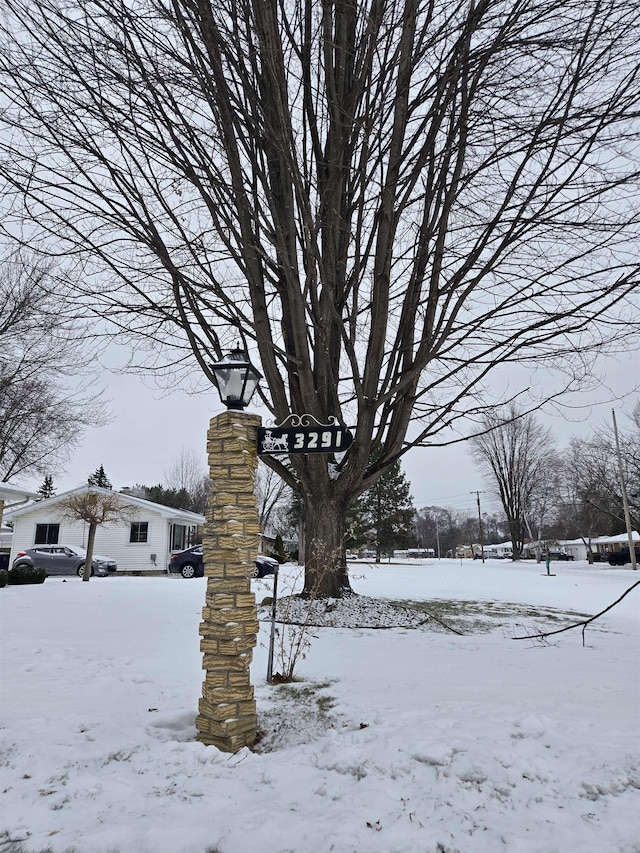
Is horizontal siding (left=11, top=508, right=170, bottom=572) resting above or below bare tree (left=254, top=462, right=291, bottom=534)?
below

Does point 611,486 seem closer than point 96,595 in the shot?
No

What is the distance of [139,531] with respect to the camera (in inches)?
918

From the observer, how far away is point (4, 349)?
15.8 meters

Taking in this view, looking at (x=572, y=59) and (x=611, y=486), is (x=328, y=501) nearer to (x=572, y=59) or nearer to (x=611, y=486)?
(x=572, y=59)

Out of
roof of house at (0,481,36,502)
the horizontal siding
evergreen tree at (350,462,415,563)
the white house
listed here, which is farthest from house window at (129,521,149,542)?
evergreen tree at (350,462,415,563)

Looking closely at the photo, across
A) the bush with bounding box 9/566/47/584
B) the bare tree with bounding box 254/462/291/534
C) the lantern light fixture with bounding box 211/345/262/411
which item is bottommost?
the bush with bounding box 9/566/47/584

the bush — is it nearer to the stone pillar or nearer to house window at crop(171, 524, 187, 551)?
house window at crop(171, 524, 187, 551)

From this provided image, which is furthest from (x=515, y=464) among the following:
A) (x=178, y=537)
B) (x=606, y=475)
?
(x=178, y=537)

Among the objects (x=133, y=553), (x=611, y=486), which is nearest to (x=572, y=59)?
(x=133, y=553)

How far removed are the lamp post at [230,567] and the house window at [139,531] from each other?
21.3 metres

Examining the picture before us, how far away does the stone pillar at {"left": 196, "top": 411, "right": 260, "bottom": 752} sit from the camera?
128 inches

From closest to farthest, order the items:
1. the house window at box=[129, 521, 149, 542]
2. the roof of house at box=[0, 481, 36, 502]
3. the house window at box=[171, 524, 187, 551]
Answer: the roof of house at box=[0, 481, 36, 502], the house window at box=[129, 521, 149, 542], the house window at box=[171, 524, 187, 551]

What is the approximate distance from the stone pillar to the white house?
2058 cm

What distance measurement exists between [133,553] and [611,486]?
103ft
